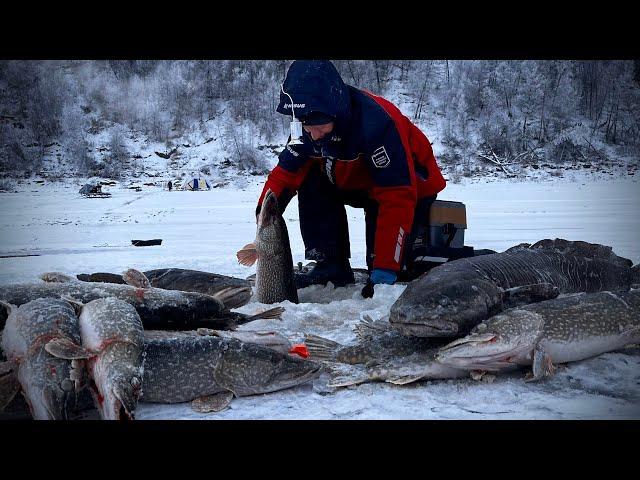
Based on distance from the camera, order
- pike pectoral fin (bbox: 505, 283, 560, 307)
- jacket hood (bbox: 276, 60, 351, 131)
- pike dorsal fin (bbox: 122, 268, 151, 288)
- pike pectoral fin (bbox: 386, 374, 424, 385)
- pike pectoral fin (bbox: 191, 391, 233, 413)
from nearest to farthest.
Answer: pike pectoral fin (bbox: 191, 391, 233, 413)
pike pectoral fin (bbox: 386, 374, 424, 385)
pike pectoral fin (bbox: 505, 283, 560, 307)
pike dorsal fin (bbox: 122, 268, 151, 288)
jacket hood (bbox: 276, 60, 351, 131)

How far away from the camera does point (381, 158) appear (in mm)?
3924

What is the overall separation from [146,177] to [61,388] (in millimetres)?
10334

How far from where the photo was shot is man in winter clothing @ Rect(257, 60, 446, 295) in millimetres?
3686

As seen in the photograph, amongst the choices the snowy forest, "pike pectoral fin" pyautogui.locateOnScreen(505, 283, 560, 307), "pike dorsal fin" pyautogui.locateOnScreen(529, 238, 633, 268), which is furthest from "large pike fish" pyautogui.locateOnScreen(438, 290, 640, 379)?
the snowy forest

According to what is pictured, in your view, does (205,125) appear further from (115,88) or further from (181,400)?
(181,400)

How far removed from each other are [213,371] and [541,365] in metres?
1.47

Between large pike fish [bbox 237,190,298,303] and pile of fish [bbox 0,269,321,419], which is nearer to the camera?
pile of fish [bbox 0,269,321,419]

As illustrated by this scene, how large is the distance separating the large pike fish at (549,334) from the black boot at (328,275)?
1954 mm

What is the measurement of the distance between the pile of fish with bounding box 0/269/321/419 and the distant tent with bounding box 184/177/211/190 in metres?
9.34

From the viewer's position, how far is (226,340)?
2512mm

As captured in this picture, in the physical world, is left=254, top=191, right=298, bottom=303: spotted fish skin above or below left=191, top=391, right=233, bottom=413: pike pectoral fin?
above

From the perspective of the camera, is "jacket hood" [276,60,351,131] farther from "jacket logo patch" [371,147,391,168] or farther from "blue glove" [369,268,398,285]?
"blue glove" [369,268,398,285]

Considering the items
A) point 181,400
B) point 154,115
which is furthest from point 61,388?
point 154,115

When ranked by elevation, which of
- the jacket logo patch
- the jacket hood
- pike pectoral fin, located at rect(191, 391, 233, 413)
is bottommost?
pike pectoral fin, located at rect(191, 391, 233, 413)
